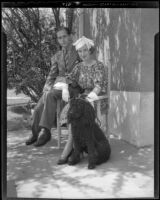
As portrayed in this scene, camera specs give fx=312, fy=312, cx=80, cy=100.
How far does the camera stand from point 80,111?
3434mm

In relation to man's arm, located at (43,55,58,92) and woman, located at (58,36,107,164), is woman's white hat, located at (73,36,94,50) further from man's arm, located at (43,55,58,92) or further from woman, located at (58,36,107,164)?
man's arm, located at (43,55,58,92)

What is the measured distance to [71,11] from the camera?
11.0ft

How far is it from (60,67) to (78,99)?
505mm

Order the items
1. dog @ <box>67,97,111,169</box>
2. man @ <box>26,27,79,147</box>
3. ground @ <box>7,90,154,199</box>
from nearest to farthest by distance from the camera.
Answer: ground @ <box>7,90,154,199</box> < dog @ <box>67,97,111,169</box> < man @ <box>26,27,79,147</box>

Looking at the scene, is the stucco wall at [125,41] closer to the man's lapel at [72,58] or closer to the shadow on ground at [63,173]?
the man's lapel at [72,58]

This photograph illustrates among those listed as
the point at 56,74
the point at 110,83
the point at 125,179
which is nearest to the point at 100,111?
the point at 110,83

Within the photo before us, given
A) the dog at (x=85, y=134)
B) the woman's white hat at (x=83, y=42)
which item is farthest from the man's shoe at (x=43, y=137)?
the woman's white hat at (x=83, y=42)

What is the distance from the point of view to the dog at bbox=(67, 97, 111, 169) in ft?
11.3

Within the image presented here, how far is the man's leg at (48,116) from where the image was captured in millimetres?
3744

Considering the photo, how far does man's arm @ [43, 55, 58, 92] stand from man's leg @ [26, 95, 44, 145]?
0.16 m

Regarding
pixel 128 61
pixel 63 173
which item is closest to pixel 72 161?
pixel 63 173

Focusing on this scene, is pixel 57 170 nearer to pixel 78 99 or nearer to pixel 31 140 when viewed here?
pixel 31 140

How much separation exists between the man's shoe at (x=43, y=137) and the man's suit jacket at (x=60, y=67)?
20.6 inches

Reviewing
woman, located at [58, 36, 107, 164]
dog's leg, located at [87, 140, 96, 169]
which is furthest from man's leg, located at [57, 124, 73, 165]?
dog's leg, located at [87, 140, 96, 169]
